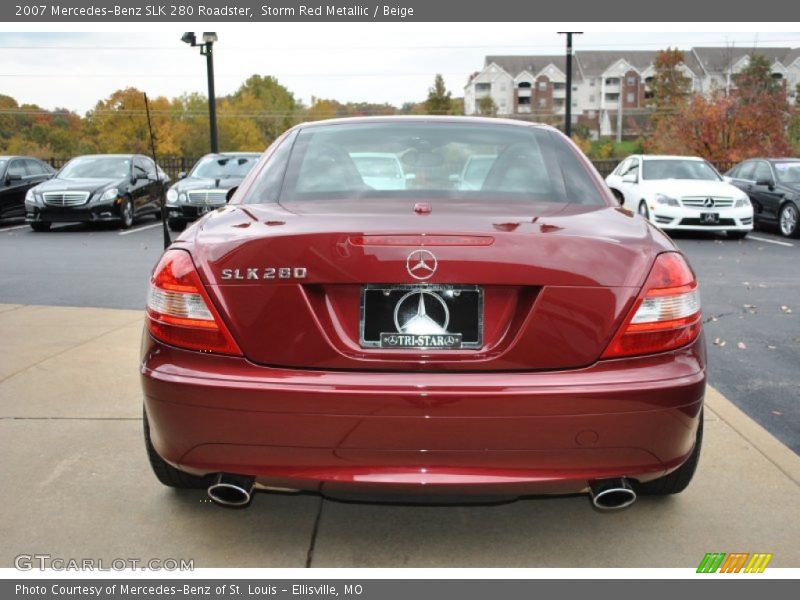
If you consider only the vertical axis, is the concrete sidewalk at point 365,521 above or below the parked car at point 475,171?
below

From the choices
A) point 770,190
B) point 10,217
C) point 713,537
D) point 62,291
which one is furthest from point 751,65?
point 713,537

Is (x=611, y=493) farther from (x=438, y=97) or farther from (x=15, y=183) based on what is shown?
(x=438, y=97)

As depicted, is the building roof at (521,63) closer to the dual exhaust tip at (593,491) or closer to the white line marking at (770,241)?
the white line marking at (770,241)

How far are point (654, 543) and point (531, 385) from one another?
1.02m

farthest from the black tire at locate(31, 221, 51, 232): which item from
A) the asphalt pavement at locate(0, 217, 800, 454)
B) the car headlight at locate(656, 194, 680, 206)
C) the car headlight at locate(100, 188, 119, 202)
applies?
the car headlight at locate(656, 194, 680, 206)

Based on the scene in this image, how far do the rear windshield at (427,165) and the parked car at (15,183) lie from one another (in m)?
16.3

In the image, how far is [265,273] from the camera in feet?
8.38

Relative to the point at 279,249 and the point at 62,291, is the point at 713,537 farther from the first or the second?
the point at 62,291

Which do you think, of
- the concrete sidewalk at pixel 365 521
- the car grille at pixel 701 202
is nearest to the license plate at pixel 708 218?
the car grille at pixel 701 202

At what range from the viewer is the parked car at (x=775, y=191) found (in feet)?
49.1

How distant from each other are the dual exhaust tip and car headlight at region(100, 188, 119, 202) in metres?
14.8

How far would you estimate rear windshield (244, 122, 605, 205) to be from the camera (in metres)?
3.24

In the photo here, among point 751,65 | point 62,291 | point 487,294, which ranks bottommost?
point 62,291
